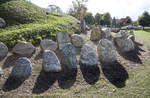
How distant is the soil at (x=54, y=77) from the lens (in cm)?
414

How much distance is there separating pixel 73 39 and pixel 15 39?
3.13m

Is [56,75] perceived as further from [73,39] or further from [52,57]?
[73,39]

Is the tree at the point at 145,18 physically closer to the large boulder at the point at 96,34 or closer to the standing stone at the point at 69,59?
the large boulder at the point at 96,34

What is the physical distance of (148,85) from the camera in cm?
412

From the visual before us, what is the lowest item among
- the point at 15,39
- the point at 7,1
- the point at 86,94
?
the point at 86,94

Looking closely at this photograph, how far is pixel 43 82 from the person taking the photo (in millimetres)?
4480

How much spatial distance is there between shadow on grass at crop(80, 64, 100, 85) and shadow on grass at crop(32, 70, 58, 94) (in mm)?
1102

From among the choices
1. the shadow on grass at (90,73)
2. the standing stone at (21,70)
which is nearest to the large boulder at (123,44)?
the shadow on grass at (90,73)

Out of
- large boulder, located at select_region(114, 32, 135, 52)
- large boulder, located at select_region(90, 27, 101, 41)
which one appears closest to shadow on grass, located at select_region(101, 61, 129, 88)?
large boulder, located at select_region(114, 32, 135, 52)

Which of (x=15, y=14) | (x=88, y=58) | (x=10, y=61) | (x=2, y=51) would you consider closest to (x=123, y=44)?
(x=88, y=58)

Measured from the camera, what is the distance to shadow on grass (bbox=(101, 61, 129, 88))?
4.65 m

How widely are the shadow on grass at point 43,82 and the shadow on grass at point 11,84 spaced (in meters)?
0.54

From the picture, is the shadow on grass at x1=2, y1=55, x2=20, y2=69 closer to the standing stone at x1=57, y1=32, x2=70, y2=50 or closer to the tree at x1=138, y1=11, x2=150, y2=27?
the standing stone at x1=57, y1=32, x2=70, y2=50

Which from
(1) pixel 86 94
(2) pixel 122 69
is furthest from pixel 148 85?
(1) pixel 86 94
